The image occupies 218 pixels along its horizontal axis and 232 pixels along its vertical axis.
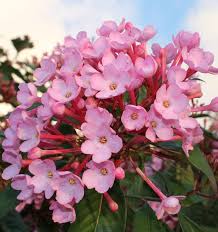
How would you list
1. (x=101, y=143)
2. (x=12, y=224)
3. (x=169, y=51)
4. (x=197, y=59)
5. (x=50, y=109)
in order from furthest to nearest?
(x=12, y=224)
(x=169, y=51)
(x=197, y=59)
(x=50, y=109)
(x=101, y=143)

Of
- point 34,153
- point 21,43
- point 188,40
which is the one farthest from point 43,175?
point 21,43

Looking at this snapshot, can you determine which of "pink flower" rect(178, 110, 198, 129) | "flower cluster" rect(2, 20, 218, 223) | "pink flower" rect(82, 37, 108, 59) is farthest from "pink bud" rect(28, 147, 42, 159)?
"pink flower" rect(178, 110, 198, 129)

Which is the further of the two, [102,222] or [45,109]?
[102,222]

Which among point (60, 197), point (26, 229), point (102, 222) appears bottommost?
point (26, 229)

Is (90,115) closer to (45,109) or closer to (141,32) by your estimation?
(45,109)

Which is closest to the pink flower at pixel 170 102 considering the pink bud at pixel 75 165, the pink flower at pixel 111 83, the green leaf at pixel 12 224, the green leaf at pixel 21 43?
the pink flower at pixel 111 83

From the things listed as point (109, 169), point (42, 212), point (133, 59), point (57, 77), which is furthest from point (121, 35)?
point (42, 212)

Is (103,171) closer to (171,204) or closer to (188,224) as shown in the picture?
(171,204)
